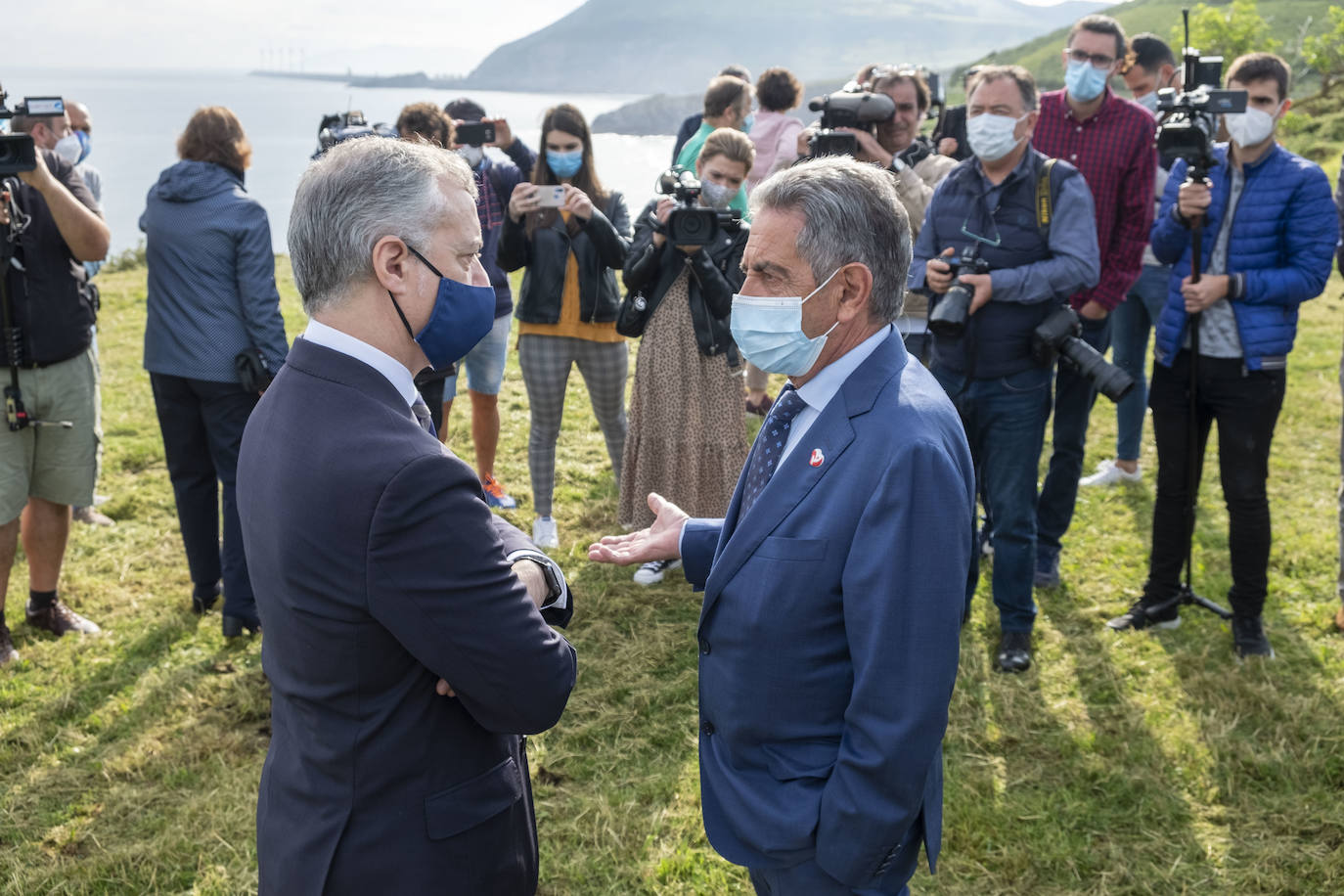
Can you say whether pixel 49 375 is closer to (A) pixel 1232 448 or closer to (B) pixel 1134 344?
(A) pixel 1232 448

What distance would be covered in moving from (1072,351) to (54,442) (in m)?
4.45

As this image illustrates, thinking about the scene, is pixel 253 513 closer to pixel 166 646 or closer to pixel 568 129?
pixel 166 646

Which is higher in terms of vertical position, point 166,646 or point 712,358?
point 712,358

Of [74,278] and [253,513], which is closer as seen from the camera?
[253,513]

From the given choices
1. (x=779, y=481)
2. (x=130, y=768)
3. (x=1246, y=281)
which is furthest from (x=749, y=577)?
(x=1246, y=281)

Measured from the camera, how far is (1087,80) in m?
5.23

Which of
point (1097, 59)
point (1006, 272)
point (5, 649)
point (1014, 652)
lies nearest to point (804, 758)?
point (1006, 272)

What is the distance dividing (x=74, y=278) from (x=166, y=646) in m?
1.71

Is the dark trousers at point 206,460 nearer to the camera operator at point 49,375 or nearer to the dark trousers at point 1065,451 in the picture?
the camera operator at point 49,375

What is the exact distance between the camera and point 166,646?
4.88 m

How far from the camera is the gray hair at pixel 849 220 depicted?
81.5 inches

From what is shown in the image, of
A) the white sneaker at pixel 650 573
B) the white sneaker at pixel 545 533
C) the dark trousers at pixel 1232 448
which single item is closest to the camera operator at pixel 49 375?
the white sneaker at pixel 545 533

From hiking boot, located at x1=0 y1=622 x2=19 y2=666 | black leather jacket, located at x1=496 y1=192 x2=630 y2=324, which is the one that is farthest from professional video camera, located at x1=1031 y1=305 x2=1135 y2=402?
hiking boot, located at x1=0 y1=622 x2=19 y2=666

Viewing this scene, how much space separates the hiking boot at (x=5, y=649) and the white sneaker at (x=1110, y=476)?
5.96m
